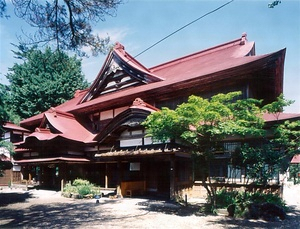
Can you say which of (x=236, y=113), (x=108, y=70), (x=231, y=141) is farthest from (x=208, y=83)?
(x=108, y=70)

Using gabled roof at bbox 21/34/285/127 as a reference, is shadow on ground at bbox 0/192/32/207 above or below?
below

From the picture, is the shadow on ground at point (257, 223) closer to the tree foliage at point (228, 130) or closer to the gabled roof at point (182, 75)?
the tree foliage at point (228, 130)

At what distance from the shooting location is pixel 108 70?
20.5 meters

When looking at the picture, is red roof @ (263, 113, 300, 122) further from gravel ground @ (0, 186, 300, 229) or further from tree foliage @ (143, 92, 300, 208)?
gravel ground @ (0, 186, 300, 229)

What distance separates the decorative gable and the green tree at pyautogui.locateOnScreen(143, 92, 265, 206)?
7.84 m

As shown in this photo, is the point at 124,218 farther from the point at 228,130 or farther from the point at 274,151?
the point at 274,151

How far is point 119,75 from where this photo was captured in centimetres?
2019

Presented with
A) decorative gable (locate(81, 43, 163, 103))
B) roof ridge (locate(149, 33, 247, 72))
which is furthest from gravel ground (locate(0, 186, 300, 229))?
roof ridge (locate(149, 33, 247, 72))

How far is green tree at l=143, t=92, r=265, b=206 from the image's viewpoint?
9625 mm

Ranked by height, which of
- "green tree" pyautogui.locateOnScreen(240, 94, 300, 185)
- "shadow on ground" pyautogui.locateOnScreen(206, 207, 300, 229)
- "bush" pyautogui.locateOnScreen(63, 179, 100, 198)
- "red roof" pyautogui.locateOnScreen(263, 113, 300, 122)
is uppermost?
"red roof" pyautogui.locateOnScreen(263, 113, 300, 122)

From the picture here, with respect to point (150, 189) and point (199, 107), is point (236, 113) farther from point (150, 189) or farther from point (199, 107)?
point (150, 189)

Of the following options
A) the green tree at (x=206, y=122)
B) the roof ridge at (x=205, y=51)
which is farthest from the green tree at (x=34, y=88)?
the green tree at (x=206, y=122)

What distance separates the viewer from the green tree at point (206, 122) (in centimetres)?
962

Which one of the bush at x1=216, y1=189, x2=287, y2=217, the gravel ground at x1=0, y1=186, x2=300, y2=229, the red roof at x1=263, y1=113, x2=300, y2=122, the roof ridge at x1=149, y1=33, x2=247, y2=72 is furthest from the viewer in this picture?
the roof ridge at x1=149, y1=33, x2=247, y2=72
